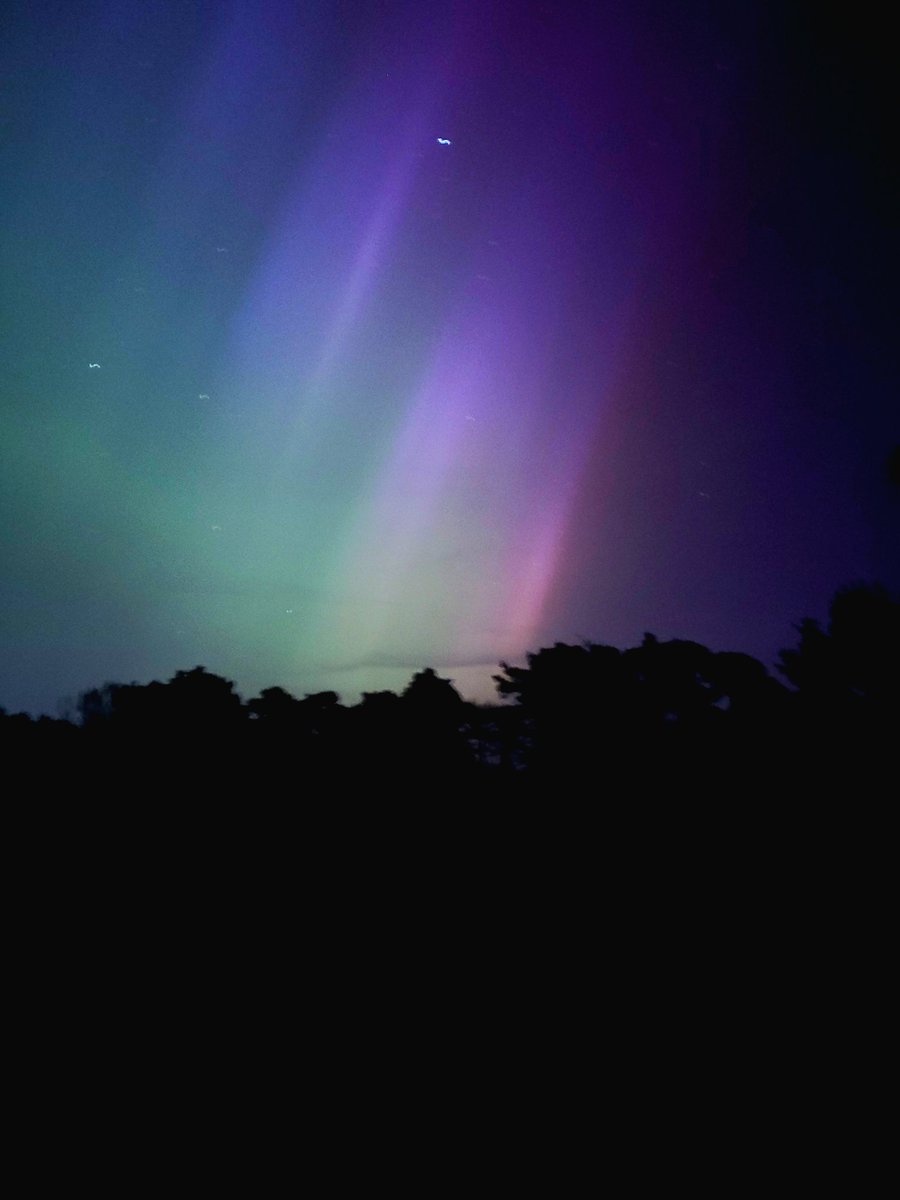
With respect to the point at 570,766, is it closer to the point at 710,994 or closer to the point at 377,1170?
the point at 710,994

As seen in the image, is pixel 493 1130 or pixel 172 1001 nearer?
pixel 493 1130

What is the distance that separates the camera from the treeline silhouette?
12.3 meters

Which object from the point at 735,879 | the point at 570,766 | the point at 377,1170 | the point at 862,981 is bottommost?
the point at 377,1170

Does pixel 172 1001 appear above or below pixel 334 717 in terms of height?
below

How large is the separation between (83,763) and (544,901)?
11687 millimetres

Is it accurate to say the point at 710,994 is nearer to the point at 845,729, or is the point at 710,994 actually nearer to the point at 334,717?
the point at 845,729

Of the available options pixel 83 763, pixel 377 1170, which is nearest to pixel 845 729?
pixel 377 1170

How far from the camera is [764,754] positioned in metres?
12.0

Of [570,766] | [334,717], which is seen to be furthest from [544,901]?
[334,717]

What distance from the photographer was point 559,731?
15.9 metres

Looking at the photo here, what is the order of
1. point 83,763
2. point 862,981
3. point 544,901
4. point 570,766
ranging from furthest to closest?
1. point 83,763
2. point 570,766
3. point 544,901
4. point 862,981

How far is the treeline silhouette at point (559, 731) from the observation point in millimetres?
12266

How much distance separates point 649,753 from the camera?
545 inches

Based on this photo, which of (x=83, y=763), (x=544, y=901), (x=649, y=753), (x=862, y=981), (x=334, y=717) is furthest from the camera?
(x=334, y=717)
